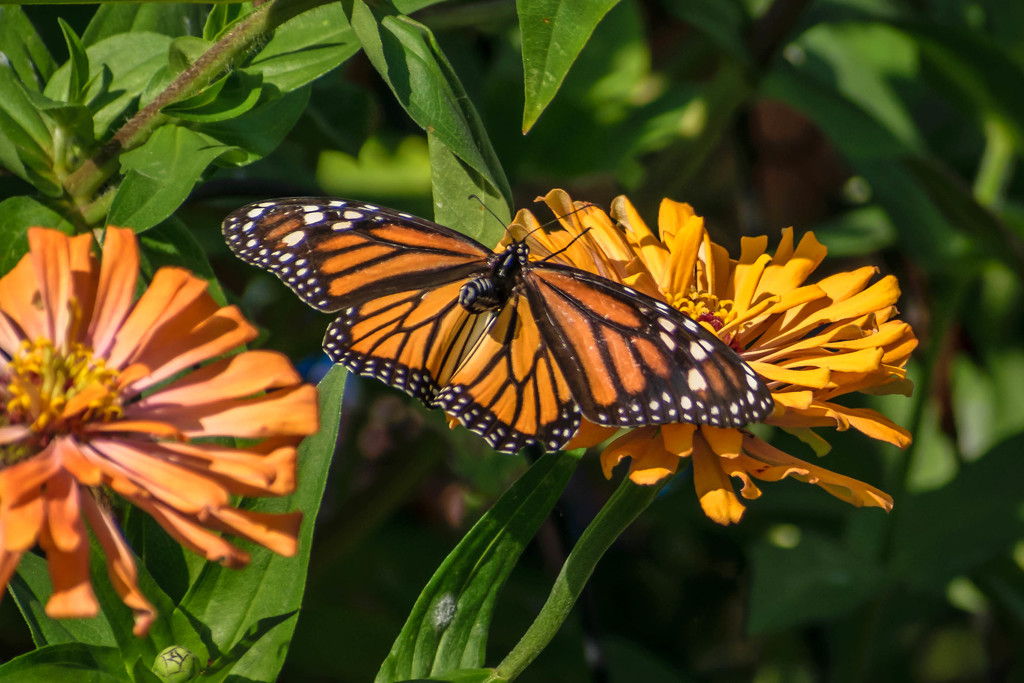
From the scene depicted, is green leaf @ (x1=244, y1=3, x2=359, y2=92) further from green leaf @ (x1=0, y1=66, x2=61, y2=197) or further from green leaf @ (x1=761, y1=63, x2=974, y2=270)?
green leaf @ (x1=761, y1=63, x2=974, y2=270)

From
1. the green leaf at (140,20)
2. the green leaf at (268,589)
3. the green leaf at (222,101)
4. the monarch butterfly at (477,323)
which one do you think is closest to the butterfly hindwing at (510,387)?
the monarch butterfly at (477,323)

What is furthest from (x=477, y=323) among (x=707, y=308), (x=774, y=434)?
(x=774, y=434)

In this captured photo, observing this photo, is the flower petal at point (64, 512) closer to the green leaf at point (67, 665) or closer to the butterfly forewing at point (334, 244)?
the green leaf at point (67, 665)

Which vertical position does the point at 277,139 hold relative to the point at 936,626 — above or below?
above

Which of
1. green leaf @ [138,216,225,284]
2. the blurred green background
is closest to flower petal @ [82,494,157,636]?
green leaf @ [138,216,225,284]

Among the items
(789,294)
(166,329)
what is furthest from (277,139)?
(789,294)

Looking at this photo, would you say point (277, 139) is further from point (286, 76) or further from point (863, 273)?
point (863, 273)
